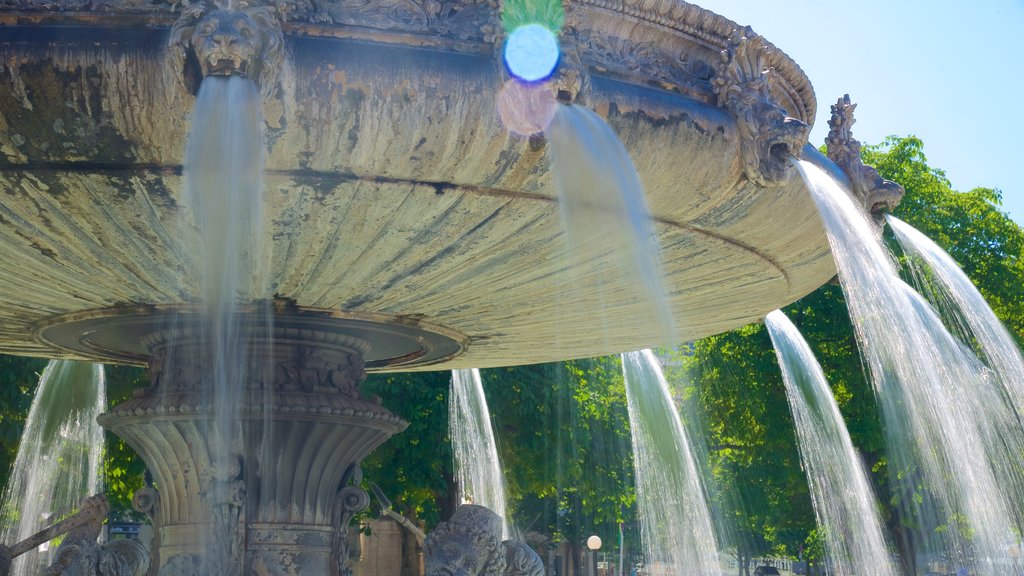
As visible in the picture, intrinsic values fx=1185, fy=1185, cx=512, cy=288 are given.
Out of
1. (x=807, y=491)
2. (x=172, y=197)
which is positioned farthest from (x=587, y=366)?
(x=172, y=197)

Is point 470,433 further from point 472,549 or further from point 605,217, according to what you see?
point 605,217

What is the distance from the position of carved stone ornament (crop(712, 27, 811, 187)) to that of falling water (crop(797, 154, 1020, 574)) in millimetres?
324

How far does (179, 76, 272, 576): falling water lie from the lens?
3674 millimetres

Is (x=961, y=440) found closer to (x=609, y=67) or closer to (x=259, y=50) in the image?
(x=609, y=67)

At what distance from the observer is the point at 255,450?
538cm

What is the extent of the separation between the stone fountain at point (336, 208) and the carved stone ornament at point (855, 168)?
34 cm

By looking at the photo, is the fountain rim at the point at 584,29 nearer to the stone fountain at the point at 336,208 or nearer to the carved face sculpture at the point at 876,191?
the stone fountain at the point at 336,208

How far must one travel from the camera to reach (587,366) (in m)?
18.7

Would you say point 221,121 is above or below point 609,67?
below

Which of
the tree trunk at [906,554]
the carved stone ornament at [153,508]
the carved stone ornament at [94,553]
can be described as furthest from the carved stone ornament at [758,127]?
the tree trunk at [906,554]

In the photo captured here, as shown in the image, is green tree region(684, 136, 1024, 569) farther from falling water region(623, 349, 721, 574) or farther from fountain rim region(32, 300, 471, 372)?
fountain rim region(32, 300, 471, 372)

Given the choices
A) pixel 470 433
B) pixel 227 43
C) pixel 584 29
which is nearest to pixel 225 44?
pixel 227 43

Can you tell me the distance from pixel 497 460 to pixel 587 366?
2.90m

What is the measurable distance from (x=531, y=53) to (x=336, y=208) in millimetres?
914
